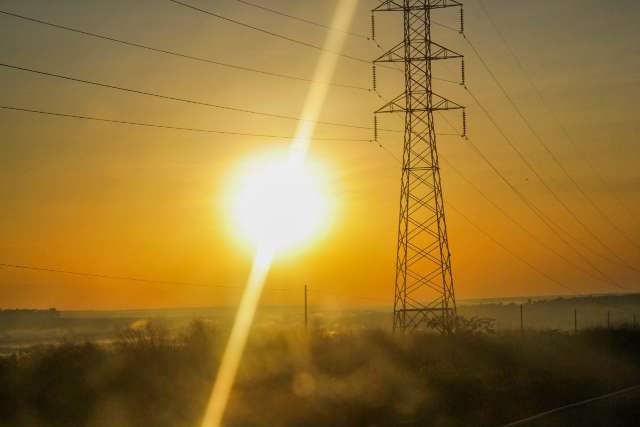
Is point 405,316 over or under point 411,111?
under

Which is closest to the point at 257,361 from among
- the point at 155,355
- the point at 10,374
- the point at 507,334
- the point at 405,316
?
the point at 155,355

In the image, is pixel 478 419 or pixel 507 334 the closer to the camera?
pixel 478 419

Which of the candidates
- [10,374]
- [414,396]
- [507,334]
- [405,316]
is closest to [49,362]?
[10,374]

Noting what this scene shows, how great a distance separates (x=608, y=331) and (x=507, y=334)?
48.0ft

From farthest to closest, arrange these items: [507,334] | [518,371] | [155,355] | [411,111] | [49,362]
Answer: [507,334], [411,111], [518,371], [155,355], [49,362]

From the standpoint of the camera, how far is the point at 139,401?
2450cm

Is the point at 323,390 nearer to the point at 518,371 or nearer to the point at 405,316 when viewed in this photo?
the point at 518,371

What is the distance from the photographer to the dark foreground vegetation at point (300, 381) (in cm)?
2333

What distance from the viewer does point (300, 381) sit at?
29.7 metres

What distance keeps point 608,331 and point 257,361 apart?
120ft

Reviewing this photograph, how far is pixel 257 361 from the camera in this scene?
31.7m

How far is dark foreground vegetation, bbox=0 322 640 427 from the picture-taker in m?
23.3

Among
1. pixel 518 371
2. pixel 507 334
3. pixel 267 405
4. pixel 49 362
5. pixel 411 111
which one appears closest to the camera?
pixel 267 405

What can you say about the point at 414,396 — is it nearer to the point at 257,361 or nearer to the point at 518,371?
the point at 257,361
